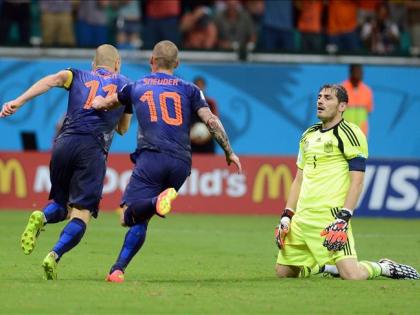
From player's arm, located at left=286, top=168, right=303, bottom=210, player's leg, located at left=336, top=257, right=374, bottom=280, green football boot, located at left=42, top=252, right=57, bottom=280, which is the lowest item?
player's leg, located at left=336, top=257, right=374, bottom=280

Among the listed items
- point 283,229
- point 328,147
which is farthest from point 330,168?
point 283,229

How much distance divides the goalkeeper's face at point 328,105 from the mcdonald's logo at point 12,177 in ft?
34.6

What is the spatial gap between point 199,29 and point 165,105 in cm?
1392

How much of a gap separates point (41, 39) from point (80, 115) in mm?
13387

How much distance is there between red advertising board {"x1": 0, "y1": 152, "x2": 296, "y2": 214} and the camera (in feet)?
66.5

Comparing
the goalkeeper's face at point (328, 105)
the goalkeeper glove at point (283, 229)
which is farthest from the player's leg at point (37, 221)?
the goalkeeper's face at point (328, 105)

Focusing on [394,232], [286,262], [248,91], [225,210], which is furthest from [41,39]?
[286,262]

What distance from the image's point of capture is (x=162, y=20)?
76.0 feet

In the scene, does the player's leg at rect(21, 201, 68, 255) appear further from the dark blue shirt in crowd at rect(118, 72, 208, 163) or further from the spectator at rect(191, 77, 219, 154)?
the spectator at rect(191, 77, 219, 154)

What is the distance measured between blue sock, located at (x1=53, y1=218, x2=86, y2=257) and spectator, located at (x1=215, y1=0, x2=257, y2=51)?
13.9 metres

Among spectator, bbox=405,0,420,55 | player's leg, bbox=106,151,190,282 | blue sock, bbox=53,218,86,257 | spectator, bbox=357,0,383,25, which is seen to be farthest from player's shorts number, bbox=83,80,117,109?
spectator, bbox=405,0,420,55

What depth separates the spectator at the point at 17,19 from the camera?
2317 cm

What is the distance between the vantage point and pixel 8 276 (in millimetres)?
10305

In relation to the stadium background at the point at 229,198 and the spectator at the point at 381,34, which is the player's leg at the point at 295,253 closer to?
the stadium background at the point at 229,198
